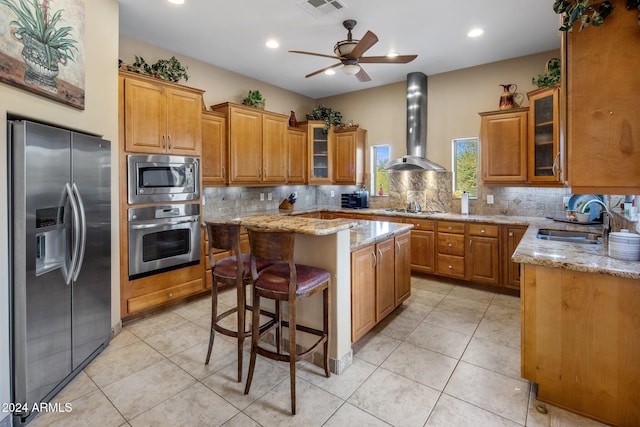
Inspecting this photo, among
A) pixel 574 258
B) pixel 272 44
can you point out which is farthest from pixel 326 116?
pixel 574 258

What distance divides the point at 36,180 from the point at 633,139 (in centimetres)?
329

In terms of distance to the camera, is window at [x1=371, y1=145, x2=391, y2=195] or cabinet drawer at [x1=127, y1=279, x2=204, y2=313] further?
window at [x1=371, y1=145, x2=391, y2=195]

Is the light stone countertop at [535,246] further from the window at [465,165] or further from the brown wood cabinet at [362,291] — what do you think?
the window at [465,165]

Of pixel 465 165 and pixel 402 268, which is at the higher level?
pixel 465 165

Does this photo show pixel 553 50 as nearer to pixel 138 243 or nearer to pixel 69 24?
pixel 69 24

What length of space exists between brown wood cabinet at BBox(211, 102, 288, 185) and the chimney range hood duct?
1702 mm

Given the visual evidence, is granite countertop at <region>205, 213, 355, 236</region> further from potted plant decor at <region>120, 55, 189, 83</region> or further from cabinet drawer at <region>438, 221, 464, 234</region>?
cabinet drawer at <region>438, 221, 464, 234</region>

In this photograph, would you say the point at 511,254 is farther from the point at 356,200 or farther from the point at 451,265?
the point at 356,200

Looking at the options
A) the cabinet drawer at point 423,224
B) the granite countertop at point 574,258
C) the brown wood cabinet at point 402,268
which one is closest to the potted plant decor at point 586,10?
the granite countertop at point 574,258

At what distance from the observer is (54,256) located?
2004 mm

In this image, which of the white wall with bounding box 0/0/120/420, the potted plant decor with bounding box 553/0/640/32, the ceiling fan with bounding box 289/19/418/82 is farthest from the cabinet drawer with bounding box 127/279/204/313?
the potted plant decor with bounding box 553/0/640/32

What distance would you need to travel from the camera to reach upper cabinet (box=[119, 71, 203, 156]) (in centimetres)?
306

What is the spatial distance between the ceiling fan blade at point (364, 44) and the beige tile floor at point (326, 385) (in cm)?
262

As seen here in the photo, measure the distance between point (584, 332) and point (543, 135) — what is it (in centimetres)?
273
